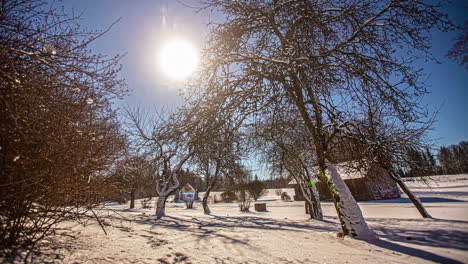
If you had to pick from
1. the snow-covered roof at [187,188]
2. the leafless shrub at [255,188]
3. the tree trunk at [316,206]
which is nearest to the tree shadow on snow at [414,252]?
the tree trunk at [316,206]

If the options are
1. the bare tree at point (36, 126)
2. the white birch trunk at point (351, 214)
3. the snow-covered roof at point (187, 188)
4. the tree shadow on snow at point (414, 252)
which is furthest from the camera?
the snow-covered roof at point (187, 188)

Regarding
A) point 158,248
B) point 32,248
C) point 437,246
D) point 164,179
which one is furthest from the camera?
point 164,179

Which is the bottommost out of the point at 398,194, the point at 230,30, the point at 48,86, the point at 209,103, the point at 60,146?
the point at 398,194

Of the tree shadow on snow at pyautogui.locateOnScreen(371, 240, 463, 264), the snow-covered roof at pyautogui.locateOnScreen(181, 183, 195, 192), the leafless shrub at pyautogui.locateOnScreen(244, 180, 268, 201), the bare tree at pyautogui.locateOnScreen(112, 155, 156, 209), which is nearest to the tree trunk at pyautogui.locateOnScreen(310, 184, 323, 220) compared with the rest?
the tree shadow on snow at pyautogui.locateOnScreen(371, 240, 463, 264)

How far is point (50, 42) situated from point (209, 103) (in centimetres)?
272

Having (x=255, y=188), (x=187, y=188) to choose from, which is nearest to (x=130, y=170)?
(x=255, y=188)

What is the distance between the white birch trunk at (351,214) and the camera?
15.5ft

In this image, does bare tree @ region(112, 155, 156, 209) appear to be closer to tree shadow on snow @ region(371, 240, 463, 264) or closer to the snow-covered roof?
tree shadow on snow @ region(371, 240, 463, 264)

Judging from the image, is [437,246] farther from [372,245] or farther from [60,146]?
[60,146]

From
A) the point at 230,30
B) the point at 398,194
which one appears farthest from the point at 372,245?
the point at 398,194

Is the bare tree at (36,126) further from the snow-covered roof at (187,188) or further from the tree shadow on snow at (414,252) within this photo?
the snow-covered roof at (187,188)

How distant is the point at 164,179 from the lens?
1253 centimetres

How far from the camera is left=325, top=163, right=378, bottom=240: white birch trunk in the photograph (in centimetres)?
473

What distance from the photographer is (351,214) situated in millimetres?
4879
